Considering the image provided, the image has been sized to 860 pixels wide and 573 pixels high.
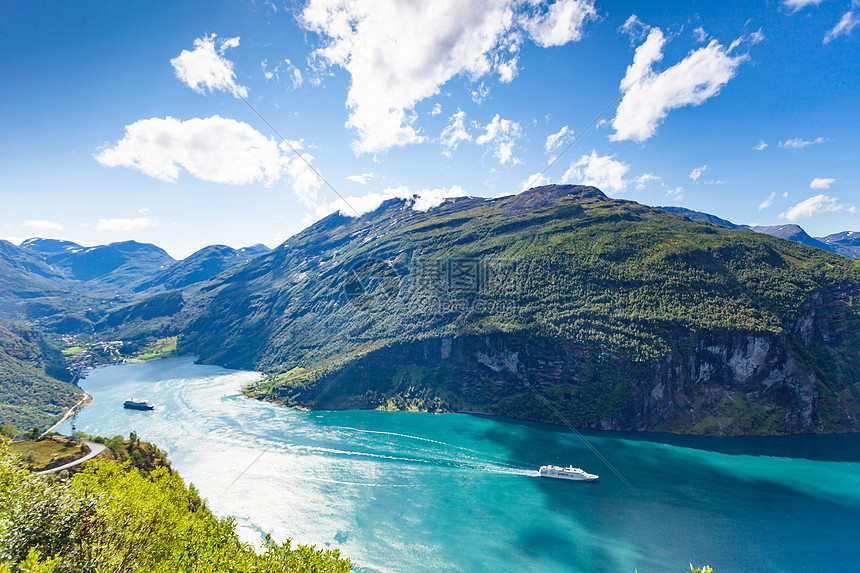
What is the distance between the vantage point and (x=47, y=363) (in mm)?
178875

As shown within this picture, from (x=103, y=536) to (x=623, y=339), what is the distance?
421 feet

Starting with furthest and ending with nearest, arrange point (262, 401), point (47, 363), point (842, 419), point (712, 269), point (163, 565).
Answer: point (47, 363), point (262, 401), point (712, 269), point (842, 419), point (163, 565)

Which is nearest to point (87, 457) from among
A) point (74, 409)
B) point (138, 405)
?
point (138, 405)

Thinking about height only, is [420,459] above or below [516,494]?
below

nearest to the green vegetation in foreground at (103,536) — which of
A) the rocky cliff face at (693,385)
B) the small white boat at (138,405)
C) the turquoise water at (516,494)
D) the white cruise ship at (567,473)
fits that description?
the turquoise water at (516,494)

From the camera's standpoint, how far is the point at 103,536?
1875 cm

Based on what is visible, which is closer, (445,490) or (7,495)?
(7,495)

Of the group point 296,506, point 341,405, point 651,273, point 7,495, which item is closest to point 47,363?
point 341,405

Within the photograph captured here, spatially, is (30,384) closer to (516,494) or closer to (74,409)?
(74,409)

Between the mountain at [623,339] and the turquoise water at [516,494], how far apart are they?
1058 centimetres

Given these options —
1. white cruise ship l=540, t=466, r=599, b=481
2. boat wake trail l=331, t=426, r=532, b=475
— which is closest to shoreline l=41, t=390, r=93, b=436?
boat wake trail l=331, t=426, r=532, b=475

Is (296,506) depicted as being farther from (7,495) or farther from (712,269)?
(712,269)

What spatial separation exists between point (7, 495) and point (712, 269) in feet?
564

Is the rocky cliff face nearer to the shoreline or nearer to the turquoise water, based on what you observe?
the turquoise water
